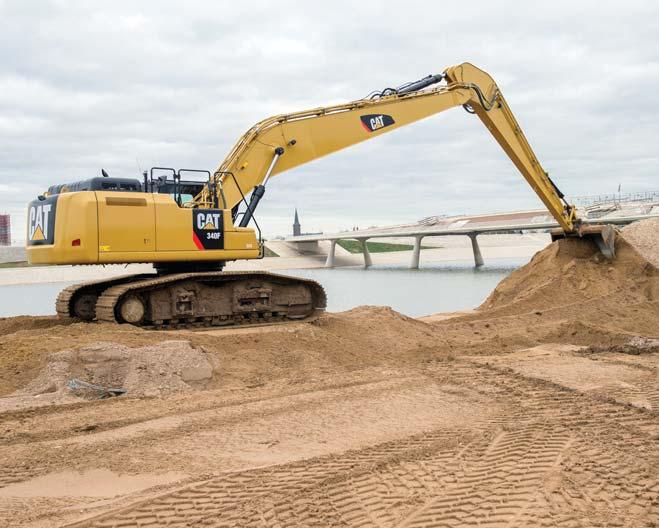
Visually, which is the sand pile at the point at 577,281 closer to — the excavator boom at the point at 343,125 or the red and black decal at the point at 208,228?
the excavator boom at the point at 343,125

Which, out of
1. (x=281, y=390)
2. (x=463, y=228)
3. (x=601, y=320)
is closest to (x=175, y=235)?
(x=281, y=390)

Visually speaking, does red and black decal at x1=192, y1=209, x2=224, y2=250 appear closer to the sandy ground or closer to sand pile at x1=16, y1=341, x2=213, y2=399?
the sandy ground

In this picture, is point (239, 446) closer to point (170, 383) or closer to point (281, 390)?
point (281, 390)

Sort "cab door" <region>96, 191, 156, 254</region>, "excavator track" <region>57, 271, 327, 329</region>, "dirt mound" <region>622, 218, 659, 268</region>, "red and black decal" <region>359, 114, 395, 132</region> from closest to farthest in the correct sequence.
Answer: "cab door" <region>96, 191, 156, 254</region> → "excavator track" <region>57, 271, 327, 329</region> → "red and black decal" <region>359, 114, 395, 132</region> → "dirt mound" <region>622, 218, 659, 268</region>

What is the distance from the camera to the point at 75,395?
7.86 m

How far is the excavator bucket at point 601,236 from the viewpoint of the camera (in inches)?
667

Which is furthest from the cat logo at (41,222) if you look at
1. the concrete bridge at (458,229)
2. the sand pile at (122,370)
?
the concrete bridge at (458,229)

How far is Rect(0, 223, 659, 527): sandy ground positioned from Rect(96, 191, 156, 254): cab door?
1.29m

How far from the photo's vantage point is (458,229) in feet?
175

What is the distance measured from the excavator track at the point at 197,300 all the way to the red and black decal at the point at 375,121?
325cm

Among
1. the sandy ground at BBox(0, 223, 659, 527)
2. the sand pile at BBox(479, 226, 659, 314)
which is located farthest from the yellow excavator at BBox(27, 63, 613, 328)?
the sand pile at BBox(479, 226, 659, 314)

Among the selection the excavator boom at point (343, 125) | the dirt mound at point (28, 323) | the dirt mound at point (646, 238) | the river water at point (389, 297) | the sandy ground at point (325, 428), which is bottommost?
the river water at point (389, 297)

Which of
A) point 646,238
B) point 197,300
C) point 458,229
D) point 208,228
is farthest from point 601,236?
point 458,229

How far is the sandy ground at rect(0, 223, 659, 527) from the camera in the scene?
4.42 meters
